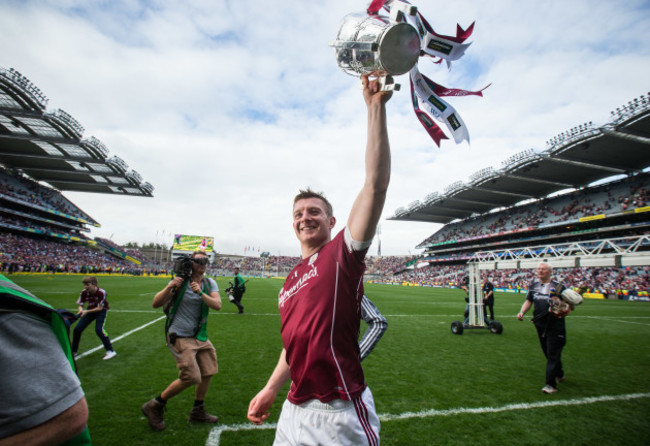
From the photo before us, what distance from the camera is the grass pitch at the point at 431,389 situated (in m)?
3.75

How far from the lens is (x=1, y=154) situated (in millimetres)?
37844

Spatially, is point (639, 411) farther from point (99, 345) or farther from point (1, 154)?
point (1, 154)

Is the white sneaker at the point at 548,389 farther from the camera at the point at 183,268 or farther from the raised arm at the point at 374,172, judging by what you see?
the camera at the point at 183,268

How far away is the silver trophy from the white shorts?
1.59 metres

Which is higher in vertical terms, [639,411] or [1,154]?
[1,154]

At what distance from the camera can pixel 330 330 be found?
161 cm

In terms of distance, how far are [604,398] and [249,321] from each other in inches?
381

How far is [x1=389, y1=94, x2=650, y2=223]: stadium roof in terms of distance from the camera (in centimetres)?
2531

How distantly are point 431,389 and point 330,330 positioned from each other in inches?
180

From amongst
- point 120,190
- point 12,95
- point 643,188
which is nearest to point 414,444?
point 12,95

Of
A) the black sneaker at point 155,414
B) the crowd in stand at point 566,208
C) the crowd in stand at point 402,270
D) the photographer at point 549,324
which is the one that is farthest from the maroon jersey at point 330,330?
the crowd in stand at point 566,208

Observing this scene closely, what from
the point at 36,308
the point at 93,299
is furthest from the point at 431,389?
the point at 93,299

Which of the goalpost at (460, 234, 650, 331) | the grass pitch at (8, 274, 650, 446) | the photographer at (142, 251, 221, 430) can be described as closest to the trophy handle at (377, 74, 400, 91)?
the photographer at (142, 251, 221, 430)

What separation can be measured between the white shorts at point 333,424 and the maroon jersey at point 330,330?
0.05m
